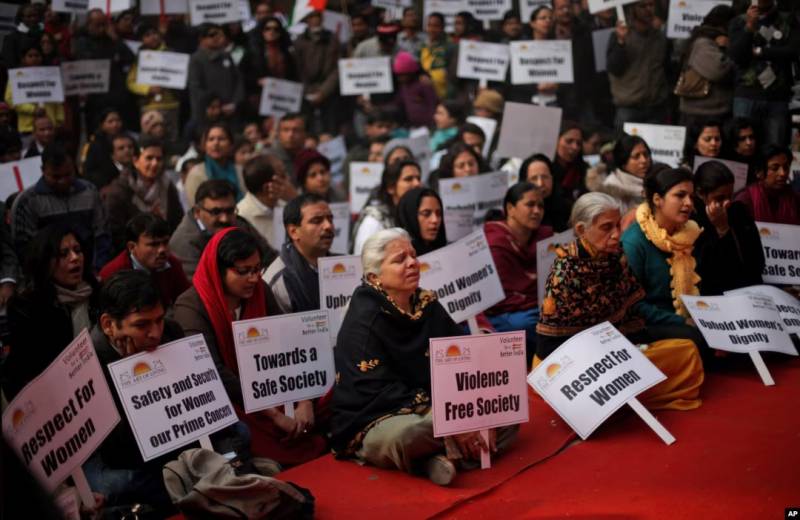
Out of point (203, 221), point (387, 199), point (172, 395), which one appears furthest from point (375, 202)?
point (172, 395)

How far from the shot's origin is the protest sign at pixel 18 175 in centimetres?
861

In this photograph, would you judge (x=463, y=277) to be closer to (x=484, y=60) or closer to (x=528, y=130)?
(x=528, y=130)

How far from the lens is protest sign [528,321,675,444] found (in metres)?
5.65

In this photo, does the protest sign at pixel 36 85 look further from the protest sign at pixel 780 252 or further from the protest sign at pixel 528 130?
the protest sign at pixel 780 252

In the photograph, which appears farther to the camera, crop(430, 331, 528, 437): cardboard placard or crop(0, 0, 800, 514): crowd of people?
crop(0, 0, 800, 514): crowd of people

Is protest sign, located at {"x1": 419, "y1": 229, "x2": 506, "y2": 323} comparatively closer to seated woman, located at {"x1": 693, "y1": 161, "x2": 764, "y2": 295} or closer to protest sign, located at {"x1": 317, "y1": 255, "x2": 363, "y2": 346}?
protest sign, located at {"x1": 317, "y1": 255, "x2": 363, "y2": 346}

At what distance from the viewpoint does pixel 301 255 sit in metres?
6.65

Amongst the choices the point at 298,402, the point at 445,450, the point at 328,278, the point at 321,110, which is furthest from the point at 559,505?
the point at 321,110

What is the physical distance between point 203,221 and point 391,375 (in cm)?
248

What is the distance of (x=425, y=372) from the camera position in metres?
5.45

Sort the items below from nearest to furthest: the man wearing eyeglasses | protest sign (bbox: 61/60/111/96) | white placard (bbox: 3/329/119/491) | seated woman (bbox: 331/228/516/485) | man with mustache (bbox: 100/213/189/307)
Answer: white placard (bbox: 3/329/119/491) < seated woman (bbox: 331/228/516/485) < man with mustache (bbox: 100/213/189/307) < the man wearing eyeglasses < protest sign (bbox: 61/60/111/96)

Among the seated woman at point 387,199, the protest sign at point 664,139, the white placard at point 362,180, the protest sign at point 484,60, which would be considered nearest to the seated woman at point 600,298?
the seated woman at point 387,199

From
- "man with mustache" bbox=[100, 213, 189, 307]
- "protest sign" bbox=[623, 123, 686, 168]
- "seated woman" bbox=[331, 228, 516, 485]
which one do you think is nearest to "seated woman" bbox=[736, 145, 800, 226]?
"protest sign" bbox=[623, 123, 686, 168]

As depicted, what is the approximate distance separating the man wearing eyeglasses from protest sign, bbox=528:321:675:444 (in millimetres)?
2475
